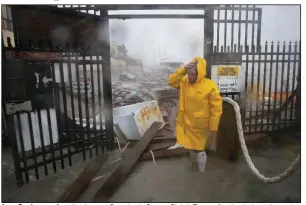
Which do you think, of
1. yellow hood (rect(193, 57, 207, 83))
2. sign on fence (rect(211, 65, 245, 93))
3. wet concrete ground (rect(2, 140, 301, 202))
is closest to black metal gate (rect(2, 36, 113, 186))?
wet concrete ground (rect(2, 140, 301, 202))

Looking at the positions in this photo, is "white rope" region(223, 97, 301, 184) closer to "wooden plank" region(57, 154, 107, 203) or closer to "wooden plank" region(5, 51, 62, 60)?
"wooden plank" region(57, 154, 107, 203)

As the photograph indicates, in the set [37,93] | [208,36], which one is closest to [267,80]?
[208,36]

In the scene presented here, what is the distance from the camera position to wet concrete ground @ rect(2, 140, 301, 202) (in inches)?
90.4

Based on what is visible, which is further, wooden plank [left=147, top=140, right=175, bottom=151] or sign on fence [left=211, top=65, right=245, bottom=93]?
wooden plank [left=147, top=140, right=175, bottom=151]

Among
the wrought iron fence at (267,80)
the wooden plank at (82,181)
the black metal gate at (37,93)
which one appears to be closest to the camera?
the wooden plank at (82,181)

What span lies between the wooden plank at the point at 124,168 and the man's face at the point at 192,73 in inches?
45.3

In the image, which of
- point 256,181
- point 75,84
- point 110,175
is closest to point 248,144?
point 256,181

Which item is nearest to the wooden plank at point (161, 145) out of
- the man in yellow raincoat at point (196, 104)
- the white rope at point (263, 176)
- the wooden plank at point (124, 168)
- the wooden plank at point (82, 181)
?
the wooden plank at point (124, 168)

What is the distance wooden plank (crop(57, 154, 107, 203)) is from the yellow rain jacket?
3.51 ft

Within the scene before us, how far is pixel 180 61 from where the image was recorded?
249 centimetres

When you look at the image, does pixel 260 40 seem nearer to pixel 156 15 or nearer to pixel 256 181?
pixel 156 15

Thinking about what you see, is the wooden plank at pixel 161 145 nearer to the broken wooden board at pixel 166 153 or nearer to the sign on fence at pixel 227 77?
the broken wooden board at pixel 166 153

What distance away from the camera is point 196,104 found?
2455 mm

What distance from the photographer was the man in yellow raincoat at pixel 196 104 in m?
2.40
